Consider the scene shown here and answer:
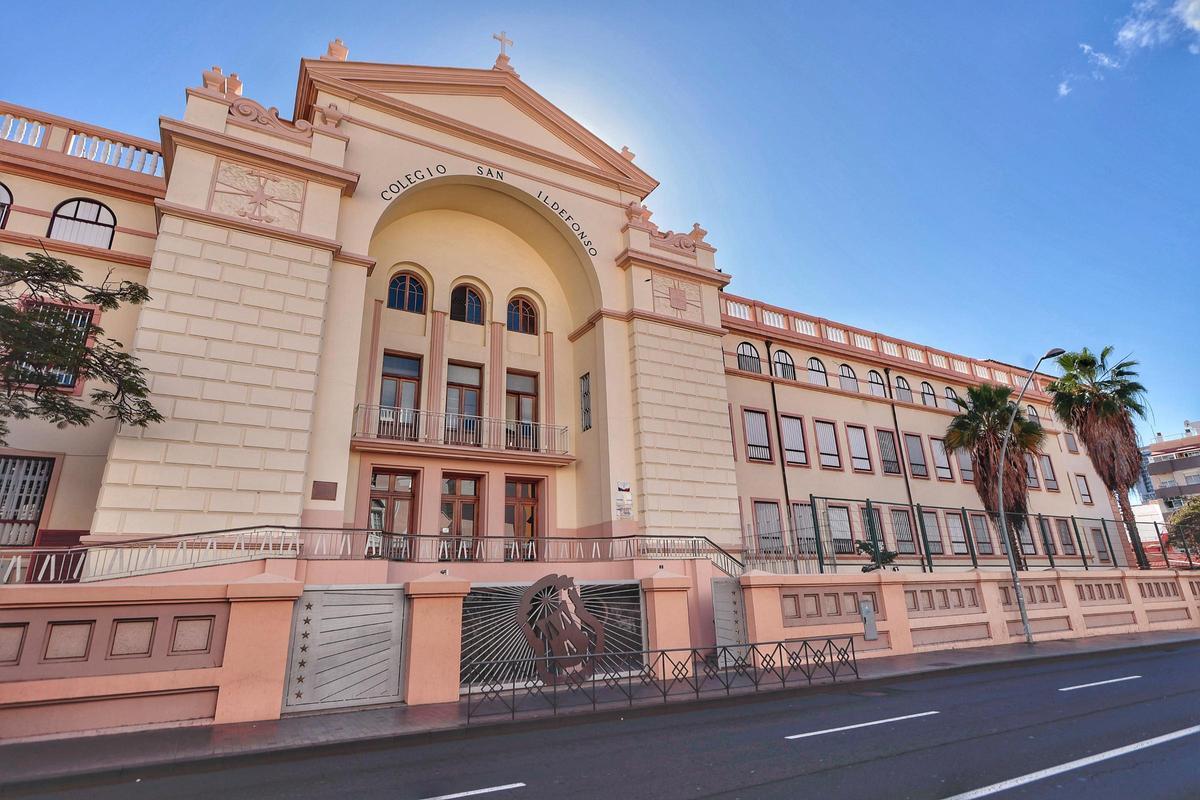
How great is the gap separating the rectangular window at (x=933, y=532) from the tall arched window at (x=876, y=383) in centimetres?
555

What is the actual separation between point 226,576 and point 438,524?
6.53 meters

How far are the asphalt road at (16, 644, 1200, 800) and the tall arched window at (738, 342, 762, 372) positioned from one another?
16.0m

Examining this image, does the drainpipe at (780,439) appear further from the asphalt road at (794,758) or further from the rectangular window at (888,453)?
the asphalt road at (794,758)

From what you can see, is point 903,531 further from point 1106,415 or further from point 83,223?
point 83,223

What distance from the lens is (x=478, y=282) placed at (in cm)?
2020

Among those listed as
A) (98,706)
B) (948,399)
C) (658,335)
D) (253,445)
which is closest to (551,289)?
(658,335)

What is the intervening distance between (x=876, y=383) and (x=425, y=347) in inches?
801

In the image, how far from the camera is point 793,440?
24.4 m

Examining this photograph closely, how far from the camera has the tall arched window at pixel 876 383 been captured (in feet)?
91.2

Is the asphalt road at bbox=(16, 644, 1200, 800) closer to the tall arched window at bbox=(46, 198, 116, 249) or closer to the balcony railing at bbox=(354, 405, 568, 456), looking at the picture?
the balcony railing at bbox=(354, 405, 568, 456)

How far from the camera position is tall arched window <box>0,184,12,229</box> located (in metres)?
14.4

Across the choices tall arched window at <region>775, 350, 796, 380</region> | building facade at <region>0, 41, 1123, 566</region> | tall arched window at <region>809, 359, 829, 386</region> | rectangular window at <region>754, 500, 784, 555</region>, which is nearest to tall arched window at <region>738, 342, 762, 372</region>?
building facade at <region>0, 41, 1123, 566</region>

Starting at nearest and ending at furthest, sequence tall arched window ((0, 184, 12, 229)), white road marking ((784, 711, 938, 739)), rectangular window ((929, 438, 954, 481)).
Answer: white road marking ((784, 711, 938, 739)), tall arched window ((0, 184, 12, 229)), rectangular window ((929, 438, 954, 481))

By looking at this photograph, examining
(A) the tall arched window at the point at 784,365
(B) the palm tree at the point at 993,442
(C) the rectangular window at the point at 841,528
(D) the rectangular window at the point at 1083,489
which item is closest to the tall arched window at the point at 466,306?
(A) the tall arched window at the point at 784,365
